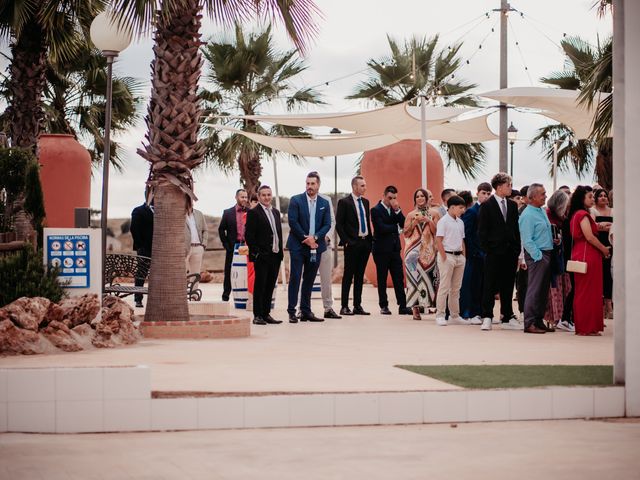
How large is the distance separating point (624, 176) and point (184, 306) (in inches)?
236

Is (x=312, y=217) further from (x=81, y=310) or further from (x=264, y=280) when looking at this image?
(x=81, y=310)

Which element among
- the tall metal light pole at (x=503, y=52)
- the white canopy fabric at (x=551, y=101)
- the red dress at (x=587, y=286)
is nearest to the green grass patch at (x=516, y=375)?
the red dress at (x=587, y=286)

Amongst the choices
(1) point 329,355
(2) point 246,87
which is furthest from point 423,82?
(1) point 329,355

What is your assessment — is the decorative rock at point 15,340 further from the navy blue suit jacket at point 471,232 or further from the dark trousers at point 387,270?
the dark trousers at point 387,270

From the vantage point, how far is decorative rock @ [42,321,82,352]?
32.9ft

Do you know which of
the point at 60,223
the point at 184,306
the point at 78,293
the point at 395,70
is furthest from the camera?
the point at 395,70

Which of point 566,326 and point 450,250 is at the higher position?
point 450,250

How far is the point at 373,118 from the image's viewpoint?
63.0 ft

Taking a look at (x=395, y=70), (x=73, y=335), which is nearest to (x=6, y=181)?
(x=73, y=335)

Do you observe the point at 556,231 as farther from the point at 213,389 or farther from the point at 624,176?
the point at 213,389

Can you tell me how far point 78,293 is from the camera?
1182 centimetres

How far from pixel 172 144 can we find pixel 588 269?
4.65 metres

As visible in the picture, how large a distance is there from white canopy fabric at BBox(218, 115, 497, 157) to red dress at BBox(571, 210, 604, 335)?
27.6ft

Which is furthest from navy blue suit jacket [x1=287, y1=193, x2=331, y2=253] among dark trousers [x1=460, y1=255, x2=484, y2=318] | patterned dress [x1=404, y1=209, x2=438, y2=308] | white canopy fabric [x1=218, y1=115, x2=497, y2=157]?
white canopy fabric [x1=218, y1=115, x2=497, y2=157]
